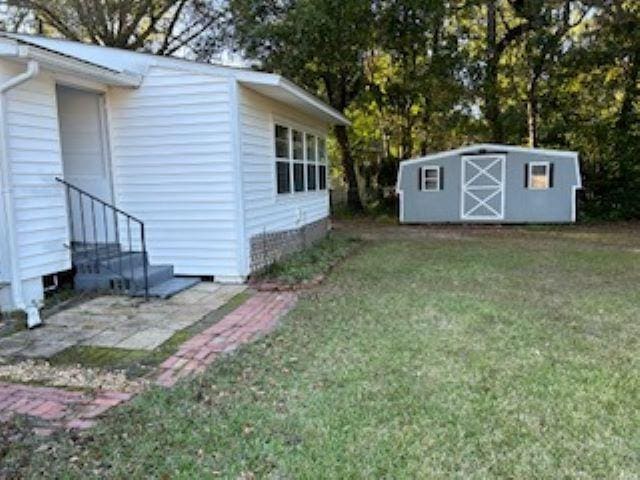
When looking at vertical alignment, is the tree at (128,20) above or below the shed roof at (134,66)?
above

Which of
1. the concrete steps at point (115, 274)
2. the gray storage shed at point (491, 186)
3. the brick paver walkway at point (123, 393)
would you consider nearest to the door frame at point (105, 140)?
A: the concrete steps at point (115, 274)

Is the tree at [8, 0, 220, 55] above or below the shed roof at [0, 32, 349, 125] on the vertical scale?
above

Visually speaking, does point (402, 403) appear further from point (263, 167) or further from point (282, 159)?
point (282, 159)

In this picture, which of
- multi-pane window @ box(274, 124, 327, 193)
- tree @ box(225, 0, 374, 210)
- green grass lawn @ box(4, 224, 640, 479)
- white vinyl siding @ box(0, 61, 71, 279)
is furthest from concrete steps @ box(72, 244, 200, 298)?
tree @ box(225, 0, 374, 210)

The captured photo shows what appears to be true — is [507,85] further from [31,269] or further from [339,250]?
[31,269]

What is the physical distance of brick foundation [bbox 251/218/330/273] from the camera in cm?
720

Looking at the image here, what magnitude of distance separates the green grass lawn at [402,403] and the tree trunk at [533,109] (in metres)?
11.5

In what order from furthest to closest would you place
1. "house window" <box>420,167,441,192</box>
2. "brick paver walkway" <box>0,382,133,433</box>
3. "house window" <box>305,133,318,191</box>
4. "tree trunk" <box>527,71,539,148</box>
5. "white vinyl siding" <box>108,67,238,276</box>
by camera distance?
1. "tree trunk" <box>527,71,539,148</box>
2. "house window" <box>420,167,441,192</box>
3. "house window" <box>305,133,318,191</box>
4. "white vinyl siding" <box>108,67,238,276</box>
5. "brick paver walkway" <box>0,382,133,433</box>

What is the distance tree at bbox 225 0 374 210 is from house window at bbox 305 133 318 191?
3386 millimetres

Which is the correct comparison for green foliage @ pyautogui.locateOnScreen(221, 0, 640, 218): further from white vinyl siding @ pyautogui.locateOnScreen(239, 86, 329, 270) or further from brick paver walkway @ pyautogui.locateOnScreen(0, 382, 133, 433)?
brick paver walkway @ pyautogui.locateOnScreen(0, 382, 133, 433)

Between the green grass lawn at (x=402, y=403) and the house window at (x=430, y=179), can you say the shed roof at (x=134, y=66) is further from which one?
the house window at (x=430, y=179)

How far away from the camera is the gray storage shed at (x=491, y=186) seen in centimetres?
1396

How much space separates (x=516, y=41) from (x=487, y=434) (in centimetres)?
1639

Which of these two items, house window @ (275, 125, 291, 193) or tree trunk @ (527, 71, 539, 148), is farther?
tree trunk @ (527, 71, 539, 148)
